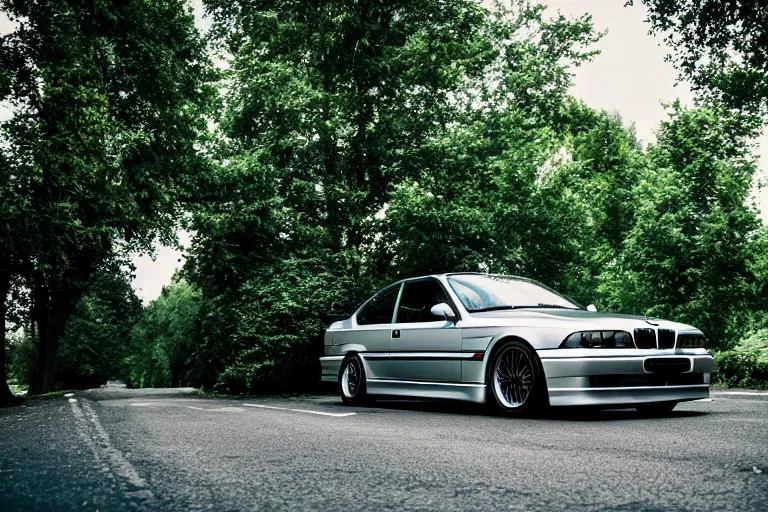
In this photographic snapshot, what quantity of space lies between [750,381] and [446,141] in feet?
39.1

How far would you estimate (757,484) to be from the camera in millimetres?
3744

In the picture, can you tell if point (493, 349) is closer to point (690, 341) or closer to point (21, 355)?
point (690, 341)

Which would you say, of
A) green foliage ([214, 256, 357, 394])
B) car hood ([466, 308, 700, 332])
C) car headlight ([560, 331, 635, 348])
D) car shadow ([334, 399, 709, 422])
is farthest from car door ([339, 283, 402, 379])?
green foliage ([214, 256, 357, 394])

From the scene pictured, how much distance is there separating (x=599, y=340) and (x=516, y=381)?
0.95 meters

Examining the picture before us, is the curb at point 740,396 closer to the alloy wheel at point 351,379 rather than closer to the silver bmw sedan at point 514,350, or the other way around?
the silver bmw sedan at point 514,350

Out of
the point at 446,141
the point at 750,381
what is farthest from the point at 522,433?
the point at 446,141

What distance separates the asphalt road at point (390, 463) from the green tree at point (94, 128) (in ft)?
24.5

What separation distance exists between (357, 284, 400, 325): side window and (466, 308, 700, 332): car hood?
169 cm

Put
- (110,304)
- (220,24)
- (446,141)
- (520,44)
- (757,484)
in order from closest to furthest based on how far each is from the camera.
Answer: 1. (757,484)
2. (446,141)
3. (220,24)
4. (520,44)
5. (110,304)

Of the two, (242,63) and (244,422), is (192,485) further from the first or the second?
(242,63)

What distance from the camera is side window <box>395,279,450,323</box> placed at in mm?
9242

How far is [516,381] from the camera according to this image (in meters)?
7.78

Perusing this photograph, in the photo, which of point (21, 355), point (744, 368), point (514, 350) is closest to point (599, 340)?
point (514, 350)

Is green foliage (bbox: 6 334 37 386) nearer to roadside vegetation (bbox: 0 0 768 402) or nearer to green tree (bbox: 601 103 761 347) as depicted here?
roadside vegetation (bbox: 0 0 768 402)
